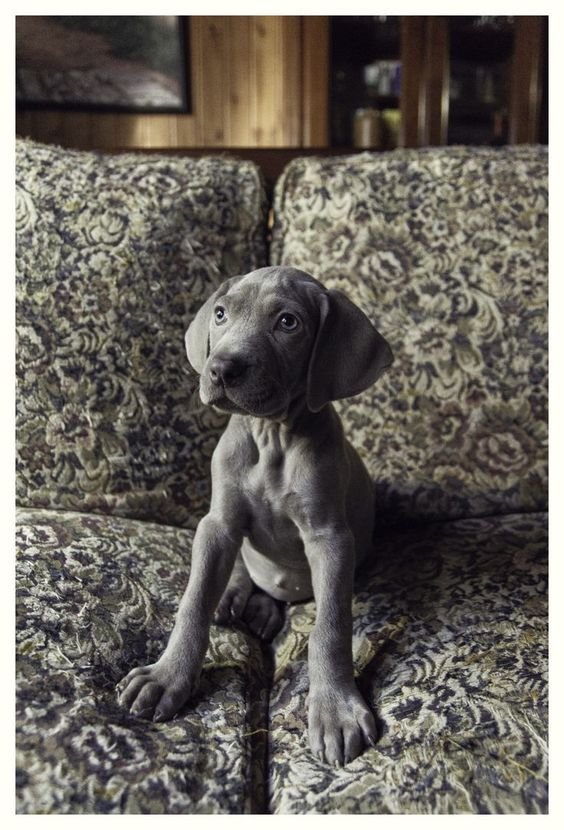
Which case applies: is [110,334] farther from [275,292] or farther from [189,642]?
[189,642]

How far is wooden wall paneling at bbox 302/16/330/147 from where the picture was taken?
160 inches

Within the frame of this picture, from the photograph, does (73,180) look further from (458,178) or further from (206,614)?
(206,614)

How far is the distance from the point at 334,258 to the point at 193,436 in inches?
24.1

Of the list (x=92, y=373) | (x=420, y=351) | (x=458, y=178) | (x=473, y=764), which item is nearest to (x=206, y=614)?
(x=473, y=764)

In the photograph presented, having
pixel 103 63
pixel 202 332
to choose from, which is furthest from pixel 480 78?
pixel 202 332

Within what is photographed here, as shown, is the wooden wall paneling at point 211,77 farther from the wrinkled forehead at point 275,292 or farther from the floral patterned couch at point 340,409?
the wrinkled forehead at point 275,292

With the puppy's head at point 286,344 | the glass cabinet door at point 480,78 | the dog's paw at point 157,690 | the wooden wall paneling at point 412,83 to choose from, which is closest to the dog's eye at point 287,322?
the puppy's head at point 286,344

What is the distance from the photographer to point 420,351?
2.00m

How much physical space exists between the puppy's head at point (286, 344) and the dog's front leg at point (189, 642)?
11.5 inches

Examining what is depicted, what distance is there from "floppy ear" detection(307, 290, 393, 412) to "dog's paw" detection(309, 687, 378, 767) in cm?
49

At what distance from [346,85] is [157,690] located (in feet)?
12.2

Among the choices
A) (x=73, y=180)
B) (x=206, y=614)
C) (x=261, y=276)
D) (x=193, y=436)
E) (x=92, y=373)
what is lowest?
(x=206, y=614)

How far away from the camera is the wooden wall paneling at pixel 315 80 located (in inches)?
160

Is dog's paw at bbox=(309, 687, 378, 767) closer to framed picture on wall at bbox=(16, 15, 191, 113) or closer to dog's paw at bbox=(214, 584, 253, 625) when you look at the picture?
dog's paw at bbox=(214, 584, 253, 625)
